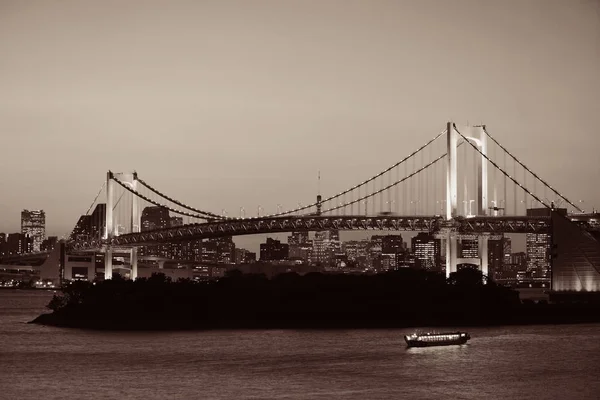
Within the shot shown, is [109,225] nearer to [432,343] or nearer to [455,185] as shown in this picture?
[455,185]

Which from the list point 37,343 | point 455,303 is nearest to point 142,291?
point 37,343

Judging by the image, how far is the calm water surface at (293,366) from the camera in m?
34.9

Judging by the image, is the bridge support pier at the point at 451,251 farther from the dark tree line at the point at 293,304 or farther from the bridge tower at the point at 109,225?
the bridge tower at the point at 109,225

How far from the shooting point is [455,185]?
66062 millimetres

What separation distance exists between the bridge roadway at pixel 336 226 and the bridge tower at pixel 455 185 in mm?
781

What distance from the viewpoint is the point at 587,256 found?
64.1 m

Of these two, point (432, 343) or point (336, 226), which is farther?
point (336, 226)

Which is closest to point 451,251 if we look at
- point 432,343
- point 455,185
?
point 455,185

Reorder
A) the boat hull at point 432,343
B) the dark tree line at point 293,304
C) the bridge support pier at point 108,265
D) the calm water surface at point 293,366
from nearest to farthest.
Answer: the calm water surface at point 293,366
the boat hull at point 432,343
the dark tree line at point 293,304
the bridge support pier at point 108,265

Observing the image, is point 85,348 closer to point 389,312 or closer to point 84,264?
point 389,312

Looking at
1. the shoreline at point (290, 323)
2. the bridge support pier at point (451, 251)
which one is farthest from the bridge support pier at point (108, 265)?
the bridge support pier at point (451, 251)

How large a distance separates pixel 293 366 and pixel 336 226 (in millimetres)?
31572

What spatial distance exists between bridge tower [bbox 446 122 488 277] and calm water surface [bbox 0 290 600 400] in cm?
1151

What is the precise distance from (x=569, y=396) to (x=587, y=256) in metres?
31.0
